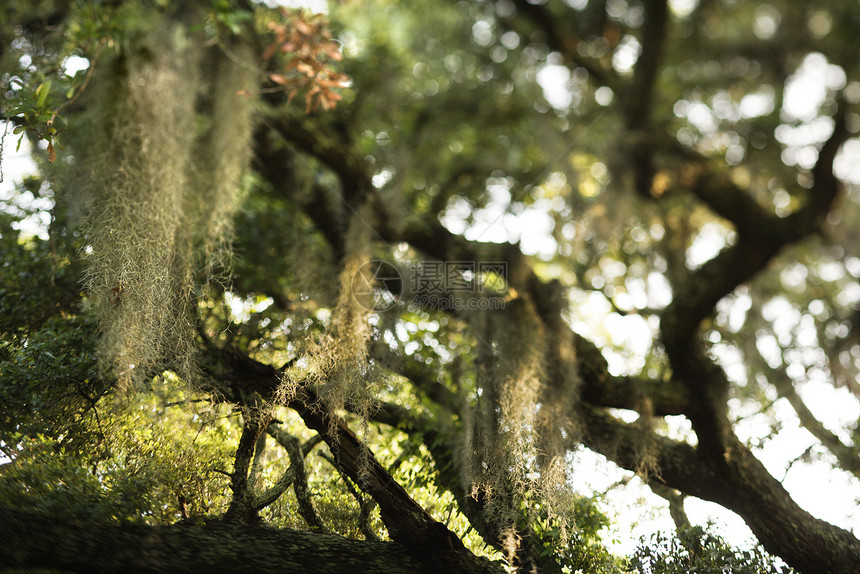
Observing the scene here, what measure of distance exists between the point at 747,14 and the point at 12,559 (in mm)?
6549

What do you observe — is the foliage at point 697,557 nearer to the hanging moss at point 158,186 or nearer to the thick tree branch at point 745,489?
the thick tree branch at point 745,489

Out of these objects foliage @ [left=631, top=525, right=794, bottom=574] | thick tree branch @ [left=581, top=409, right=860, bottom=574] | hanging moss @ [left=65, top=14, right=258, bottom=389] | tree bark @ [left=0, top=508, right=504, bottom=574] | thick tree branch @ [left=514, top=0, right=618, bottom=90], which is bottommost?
tree bark @ [left=0, top=508, right=504, bottom=574]

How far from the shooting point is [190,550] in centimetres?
196

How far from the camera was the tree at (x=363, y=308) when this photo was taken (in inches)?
83.1

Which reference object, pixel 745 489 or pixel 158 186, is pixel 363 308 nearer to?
pixel 158 186

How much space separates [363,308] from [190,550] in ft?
4.01

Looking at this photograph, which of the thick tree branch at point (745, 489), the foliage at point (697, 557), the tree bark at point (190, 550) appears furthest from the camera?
the thick tree branch at point (745, 489)

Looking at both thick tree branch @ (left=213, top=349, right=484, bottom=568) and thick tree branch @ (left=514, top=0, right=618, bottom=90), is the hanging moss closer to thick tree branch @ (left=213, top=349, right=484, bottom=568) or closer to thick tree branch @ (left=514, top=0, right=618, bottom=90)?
thick tree branch @ (left=213, top=349, right=484, bottom=568)

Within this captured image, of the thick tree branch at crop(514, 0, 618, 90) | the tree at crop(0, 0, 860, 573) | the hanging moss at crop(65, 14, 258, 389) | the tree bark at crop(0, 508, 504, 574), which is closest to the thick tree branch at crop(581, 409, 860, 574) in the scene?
the tree at crop(0, 0, 860, 573)

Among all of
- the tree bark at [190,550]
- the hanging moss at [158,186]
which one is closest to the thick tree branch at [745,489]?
the tree bark at [190,550]

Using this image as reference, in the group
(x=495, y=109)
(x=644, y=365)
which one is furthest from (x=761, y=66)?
(x=644, y=365)

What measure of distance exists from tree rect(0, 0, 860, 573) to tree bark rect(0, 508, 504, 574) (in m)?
0.01

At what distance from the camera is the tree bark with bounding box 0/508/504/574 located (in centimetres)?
171

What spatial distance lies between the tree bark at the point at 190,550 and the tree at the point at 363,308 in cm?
1
